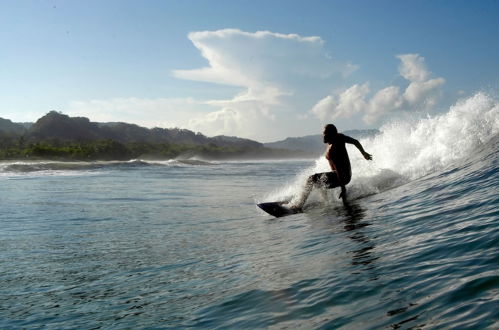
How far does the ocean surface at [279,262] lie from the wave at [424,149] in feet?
0.91

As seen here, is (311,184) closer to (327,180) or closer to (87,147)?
(327,180)

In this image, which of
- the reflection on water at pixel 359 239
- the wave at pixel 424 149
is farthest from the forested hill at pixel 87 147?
the reflection on water at pixel 359 239

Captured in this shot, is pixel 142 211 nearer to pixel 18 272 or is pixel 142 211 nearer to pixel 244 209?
pixel 244 209

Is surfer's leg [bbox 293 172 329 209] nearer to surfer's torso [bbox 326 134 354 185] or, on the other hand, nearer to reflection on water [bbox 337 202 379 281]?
surfer's torso [bbox 326 134 354 185]

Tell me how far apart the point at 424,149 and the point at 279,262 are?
1139cm

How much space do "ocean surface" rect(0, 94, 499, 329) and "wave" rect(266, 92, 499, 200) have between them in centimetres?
28

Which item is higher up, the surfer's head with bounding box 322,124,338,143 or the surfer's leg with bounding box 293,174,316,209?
the surfer's head with bounding box 322,124,338,143

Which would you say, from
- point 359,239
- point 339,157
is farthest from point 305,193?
point 359,239

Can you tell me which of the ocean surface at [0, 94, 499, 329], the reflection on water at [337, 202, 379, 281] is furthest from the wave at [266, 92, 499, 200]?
the reflection on water at [337, 202, 379, 281]

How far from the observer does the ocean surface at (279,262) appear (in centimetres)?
414

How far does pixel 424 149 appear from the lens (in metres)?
16.2

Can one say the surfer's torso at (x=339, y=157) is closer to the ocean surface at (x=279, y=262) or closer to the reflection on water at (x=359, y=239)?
the ocean surface at (x=279, y=262)

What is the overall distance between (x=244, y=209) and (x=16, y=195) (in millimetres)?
11020

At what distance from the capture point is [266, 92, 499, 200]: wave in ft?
46.9
